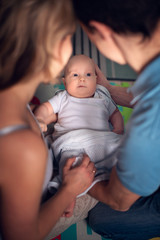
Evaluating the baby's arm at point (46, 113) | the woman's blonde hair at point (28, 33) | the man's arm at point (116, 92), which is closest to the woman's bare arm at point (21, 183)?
the woman's blonde hair at point (28, 33)

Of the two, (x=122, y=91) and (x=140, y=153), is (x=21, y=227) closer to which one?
(x=140, y=153)

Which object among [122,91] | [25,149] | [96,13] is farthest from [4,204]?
[122,91]

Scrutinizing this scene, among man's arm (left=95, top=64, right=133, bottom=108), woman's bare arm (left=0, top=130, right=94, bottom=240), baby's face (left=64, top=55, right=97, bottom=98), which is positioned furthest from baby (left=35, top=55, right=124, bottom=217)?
woman's bare arm (left=0, top=130, right=94, bottom=240)

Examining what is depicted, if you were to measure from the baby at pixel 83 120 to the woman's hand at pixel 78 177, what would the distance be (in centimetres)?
8

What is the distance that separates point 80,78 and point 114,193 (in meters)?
0.79

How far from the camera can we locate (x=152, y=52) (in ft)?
2.29

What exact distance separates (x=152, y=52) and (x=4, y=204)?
2.26 feet

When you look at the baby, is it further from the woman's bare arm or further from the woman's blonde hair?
the woman's blonde hair

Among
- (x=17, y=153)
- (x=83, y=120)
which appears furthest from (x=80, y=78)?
(x=17, y=153)

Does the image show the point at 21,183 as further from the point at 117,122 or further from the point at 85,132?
the point at 117,122

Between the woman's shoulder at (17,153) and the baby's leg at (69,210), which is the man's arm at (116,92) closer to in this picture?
the baby's leg at (69,210)

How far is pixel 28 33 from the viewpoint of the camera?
597mm

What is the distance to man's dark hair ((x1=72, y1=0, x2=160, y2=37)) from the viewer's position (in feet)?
1.87

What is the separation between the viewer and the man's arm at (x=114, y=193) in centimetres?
79
